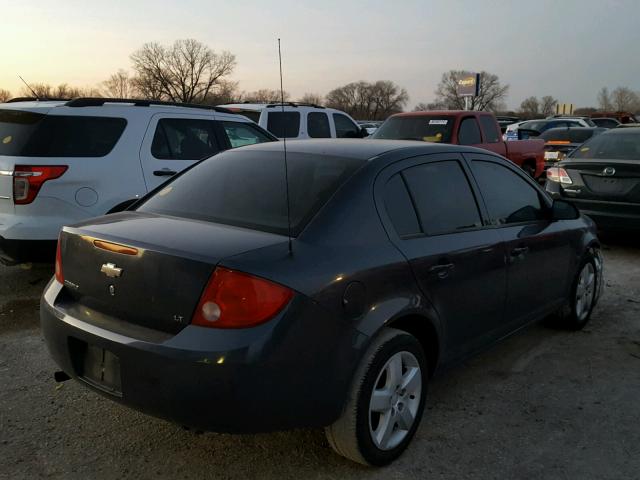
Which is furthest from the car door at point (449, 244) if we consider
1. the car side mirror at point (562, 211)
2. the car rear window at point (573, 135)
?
the car rear window at point (573, 135)

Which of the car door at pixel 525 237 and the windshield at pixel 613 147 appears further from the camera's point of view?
the windshield at pixel 613 147

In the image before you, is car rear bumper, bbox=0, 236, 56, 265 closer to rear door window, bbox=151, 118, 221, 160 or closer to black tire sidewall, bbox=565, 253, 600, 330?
rear door window, bbox=151, 118, 221, 160

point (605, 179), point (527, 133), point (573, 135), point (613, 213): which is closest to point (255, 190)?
point (613, 213)

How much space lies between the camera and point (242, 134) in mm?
7113

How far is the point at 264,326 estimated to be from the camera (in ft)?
7.65

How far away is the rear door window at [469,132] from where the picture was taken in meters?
10.1

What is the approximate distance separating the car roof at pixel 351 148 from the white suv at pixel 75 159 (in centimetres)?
222

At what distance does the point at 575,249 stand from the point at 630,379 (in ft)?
3.49

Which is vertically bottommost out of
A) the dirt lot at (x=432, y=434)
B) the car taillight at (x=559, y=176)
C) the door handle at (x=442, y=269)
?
the dirt lot at (x=432, y=434)

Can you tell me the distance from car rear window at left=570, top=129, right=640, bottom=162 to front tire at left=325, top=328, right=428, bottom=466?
582cm

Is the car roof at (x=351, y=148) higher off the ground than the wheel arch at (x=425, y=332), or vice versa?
the car roof at (x=351, y=148)

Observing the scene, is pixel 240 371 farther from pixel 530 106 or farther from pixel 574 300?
pixel 530 106

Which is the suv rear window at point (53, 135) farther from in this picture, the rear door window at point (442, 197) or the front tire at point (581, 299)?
the front tire at point (581, 299)

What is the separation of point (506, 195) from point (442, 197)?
2.69 ft
